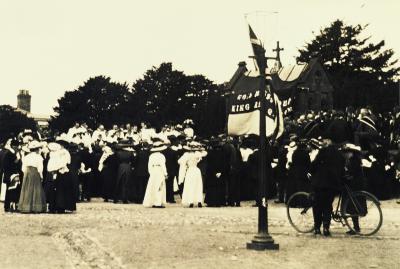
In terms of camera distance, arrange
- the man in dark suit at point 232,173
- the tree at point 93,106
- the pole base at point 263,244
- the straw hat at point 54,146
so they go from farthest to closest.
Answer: the tree at point 93,106 < the man in dark suit at point 232,173 < the straw hat at point 54,146 < the pole base at point 263,244

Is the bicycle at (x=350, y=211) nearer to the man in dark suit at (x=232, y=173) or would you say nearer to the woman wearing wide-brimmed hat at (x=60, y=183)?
the woman wearing wide-brimmed hat at (x=60, y=183)

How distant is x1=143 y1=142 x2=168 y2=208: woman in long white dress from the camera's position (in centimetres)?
2322

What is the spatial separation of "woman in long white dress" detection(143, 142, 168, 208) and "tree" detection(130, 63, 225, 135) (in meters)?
67.9

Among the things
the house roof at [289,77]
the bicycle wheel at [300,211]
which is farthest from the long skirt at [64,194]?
the house roof at [289,77]

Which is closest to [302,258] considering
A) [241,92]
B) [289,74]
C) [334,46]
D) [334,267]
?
[334,267]

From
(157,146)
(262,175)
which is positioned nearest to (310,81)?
(157,146)

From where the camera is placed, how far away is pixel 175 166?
1000 inches

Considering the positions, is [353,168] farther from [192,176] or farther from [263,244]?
[192,176]

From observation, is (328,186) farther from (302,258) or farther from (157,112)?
(157,112)

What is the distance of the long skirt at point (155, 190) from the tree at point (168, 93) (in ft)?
223

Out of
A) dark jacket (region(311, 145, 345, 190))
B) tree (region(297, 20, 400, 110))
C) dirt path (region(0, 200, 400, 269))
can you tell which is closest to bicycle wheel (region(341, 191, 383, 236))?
dirt path (region(0, 200, 400, 269))

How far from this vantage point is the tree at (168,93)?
94.3 meters

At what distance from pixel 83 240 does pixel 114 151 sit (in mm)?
13623

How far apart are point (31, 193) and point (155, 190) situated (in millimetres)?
4157
